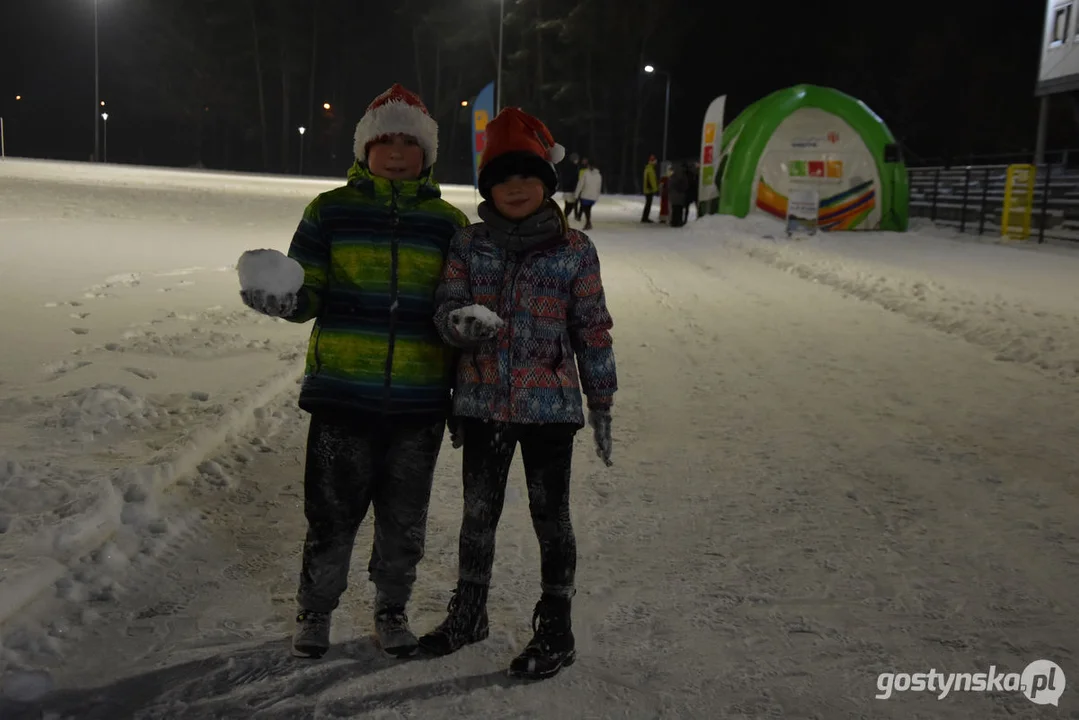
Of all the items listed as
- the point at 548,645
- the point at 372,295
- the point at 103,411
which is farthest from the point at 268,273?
the point at 103,411

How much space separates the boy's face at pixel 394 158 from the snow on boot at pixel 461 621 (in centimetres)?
136

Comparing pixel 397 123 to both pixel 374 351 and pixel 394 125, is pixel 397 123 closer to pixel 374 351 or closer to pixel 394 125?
pixel 394 125

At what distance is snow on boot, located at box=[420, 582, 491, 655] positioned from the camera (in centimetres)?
322

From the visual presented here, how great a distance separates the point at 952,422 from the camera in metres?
6.23

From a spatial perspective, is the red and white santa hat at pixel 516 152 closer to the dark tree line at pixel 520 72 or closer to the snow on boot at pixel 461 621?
the snow on boot at pixel 461 621

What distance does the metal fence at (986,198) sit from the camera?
19.8 meters

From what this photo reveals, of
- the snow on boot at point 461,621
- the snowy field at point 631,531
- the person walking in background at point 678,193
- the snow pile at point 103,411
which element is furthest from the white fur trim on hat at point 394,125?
the person walking in background at point 678,193

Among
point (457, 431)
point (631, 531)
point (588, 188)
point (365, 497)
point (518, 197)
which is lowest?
point (631, 531)

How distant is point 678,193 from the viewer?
977 inches

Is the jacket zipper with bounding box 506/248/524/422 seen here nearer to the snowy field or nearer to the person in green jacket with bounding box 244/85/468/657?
the person in green jacket with bounding box 244/85/468/657

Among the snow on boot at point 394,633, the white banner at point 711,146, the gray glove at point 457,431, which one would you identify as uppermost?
the white banner at point 711,146

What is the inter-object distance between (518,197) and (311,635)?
1.55 meters

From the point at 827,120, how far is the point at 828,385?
16.2m

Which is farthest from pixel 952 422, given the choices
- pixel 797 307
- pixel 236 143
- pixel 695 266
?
pixel 236 143
